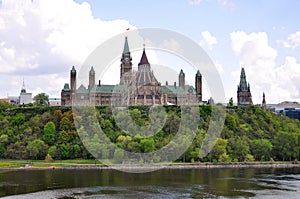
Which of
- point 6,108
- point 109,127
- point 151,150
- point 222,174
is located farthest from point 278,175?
point 6,108

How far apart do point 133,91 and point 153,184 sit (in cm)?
5319

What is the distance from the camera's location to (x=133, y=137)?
85.0m

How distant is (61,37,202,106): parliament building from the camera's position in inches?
4225

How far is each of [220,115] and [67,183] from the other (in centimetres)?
4719

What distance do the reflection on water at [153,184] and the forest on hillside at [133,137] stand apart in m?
12.6

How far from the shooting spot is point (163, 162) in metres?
79.3

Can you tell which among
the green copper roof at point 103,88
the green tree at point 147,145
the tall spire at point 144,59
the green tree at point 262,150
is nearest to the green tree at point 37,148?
the green tree at point 147,145

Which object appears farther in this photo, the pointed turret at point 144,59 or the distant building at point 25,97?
the distant building at point 25,97

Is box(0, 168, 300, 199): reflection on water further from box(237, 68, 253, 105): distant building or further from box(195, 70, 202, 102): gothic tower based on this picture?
box(237, 68, 253, 105): distant building

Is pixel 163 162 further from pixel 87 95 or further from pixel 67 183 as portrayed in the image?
pixel 87 95

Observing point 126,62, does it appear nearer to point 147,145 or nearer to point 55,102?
point 147,145

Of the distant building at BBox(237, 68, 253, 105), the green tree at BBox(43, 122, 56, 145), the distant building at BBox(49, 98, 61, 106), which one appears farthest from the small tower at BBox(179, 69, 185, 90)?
the distant building at BBox(49, 98, 61, 106)

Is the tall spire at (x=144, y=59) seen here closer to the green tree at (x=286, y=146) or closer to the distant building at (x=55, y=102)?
the green tree at (x=286, y=146)

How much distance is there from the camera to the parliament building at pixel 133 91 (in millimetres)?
107325
